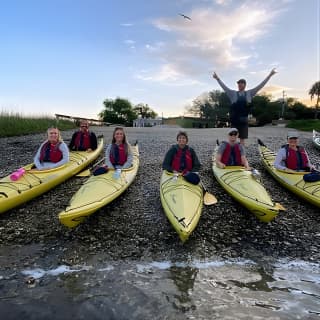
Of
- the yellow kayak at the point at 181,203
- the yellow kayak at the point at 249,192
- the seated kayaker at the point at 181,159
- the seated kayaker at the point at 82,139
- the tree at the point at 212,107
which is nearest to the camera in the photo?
the yellow kayak at the point at 181,203

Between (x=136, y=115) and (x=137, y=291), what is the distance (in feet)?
215

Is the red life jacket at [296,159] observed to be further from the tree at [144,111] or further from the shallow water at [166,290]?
the tree at [144,111]

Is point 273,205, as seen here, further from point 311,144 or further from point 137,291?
point 311,144

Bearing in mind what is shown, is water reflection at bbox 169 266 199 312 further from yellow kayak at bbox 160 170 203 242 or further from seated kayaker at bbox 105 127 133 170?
seated kayaker at bbox 105 127 133 170

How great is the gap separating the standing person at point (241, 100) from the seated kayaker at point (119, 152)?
277 centimetres

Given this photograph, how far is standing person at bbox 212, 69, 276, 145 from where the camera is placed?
730 cm

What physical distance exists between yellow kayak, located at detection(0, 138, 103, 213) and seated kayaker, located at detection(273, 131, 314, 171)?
4040 mm

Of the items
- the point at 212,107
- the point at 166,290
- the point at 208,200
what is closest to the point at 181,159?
the point at 208,200

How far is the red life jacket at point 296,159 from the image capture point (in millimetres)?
6082

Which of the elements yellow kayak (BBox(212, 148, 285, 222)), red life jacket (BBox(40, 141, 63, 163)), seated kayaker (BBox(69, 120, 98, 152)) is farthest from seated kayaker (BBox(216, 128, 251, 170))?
seated kayaker (BBox(69, 120, 98, 152))

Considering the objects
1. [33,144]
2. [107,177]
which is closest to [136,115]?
[33,144]

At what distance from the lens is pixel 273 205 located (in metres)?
4.43

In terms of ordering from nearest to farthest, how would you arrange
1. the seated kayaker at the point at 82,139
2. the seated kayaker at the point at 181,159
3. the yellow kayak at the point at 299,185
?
the yellow kayak at the point at 299,185 < the seated kayaker at the point at 181,159 < the seated kayaker at the point at 82,139

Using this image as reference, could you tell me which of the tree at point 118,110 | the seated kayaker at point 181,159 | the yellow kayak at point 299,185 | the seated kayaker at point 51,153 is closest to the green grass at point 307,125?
the yellow kayak at point 299,185
